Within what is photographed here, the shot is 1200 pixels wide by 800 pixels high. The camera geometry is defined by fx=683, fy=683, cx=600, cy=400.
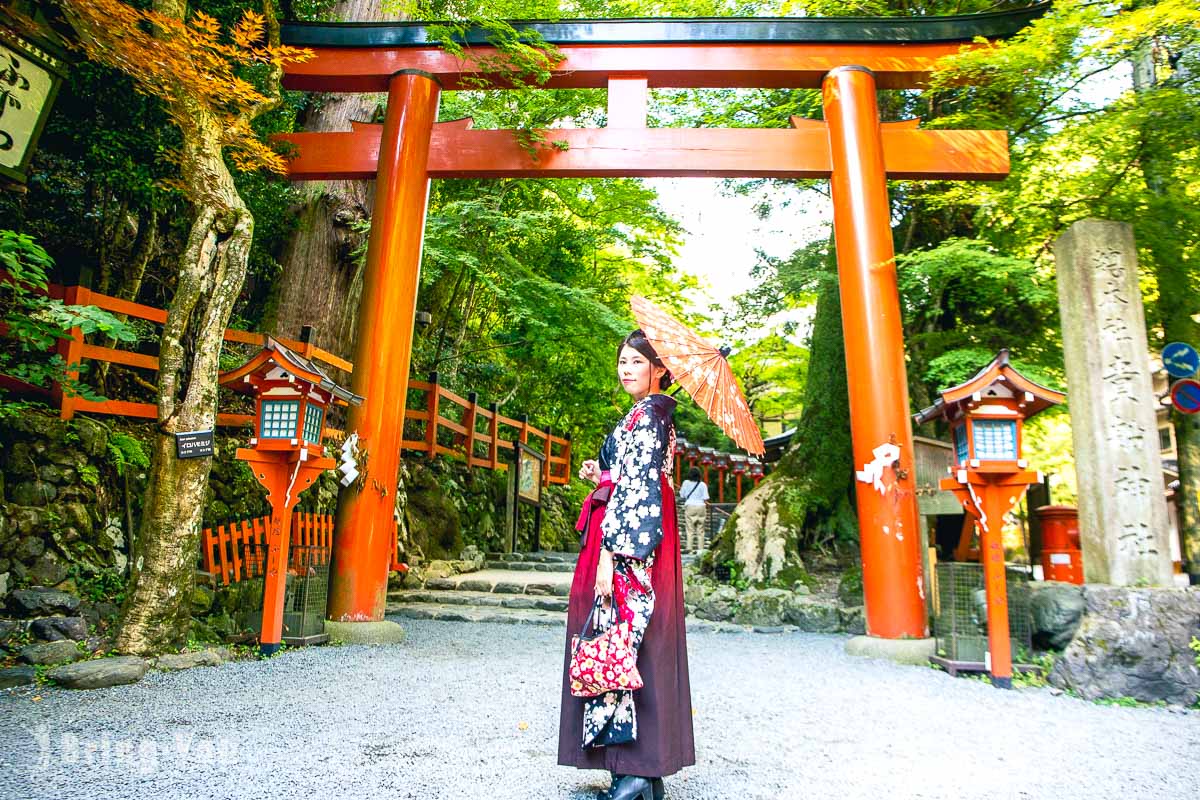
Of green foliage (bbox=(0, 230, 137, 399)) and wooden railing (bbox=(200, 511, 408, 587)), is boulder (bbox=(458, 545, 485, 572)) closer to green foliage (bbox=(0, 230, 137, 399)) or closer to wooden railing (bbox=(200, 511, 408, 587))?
wooden railing (bbox=(200, 511, 408, 587))

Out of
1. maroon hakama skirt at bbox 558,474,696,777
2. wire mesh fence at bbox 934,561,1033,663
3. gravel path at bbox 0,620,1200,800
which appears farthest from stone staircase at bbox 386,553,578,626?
maroon hakama skirt at bbox 558,474,696,777

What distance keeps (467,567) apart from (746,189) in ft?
24.2

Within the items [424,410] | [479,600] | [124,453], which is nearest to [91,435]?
[124,453]

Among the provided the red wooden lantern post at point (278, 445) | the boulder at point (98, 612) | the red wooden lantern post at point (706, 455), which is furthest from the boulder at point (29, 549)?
the red wooden lantern post at point (706, 455)

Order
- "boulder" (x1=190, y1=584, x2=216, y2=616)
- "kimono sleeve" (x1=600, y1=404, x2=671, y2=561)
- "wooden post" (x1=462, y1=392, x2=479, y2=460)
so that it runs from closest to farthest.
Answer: "kimono sleeve" (x1=600, y1=404, x2=671, y2=561), "boulder" (x1=190, y1=584, x2=216, y2=616), "wooden post" (x1=462, y1=392, x2=479, y2=460)

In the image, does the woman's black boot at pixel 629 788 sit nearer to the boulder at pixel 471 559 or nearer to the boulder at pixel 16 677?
the boulder at pixel 16 677

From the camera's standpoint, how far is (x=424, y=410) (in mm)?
10453

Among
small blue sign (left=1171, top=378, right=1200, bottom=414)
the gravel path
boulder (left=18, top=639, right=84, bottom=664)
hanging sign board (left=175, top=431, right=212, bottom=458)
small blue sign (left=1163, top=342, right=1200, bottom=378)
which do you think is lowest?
the gravel path

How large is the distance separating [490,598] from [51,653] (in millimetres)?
4705

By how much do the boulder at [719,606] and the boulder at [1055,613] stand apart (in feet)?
9.37

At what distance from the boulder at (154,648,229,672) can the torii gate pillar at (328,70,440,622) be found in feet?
3.73

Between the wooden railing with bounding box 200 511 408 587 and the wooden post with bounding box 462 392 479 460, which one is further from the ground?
the wooden post with bounding box 462 392 479 460

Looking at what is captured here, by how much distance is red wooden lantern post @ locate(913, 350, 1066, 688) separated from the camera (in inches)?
193

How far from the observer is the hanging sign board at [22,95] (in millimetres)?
3805
